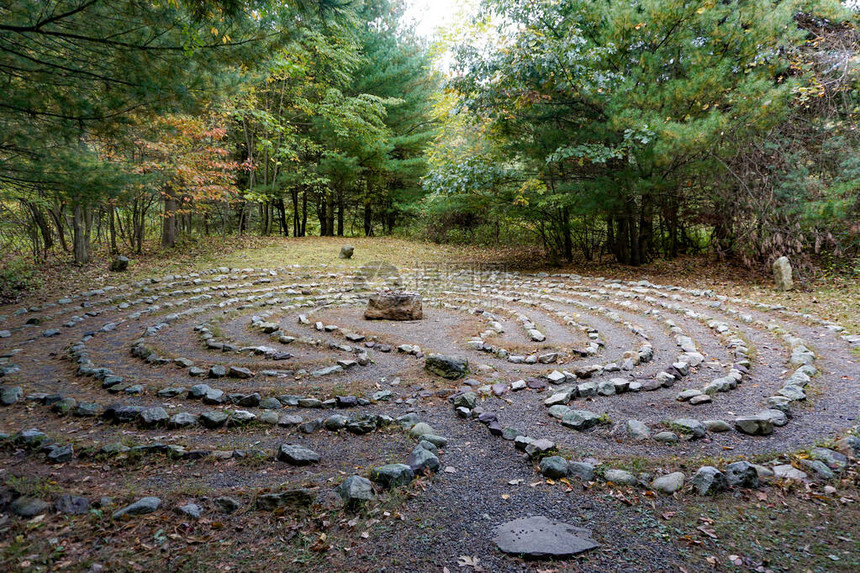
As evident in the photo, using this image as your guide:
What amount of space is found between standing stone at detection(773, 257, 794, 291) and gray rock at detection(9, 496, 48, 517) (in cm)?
1099

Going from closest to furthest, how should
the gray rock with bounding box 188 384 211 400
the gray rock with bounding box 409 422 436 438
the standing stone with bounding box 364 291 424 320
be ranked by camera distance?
the gray rock with bounding box 409 422 436 438
the gray rock with bounding box 188 384 211 400
the standing stone with bounding box 364 291 424 320

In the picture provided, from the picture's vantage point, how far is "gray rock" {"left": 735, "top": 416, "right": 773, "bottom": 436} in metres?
3.31

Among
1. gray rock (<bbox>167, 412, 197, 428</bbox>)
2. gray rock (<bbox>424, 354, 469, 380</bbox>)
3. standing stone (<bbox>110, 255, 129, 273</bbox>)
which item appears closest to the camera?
gray rock (<bbox>167, 412, 197, 428</bbox>)

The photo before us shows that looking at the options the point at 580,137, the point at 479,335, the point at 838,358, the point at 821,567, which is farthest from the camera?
the point at 580,137

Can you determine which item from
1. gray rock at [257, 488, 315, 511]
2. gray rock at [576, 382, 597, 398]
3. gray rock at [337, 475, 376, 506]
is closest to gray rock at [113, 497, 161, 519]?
gray rock at [257, 488, 315, 511]

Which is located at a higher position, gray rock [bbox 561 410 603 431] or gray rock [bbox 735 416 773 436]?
gray rock [bbox 735 416 773 436]

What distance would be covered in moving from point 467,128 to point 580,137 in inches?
208

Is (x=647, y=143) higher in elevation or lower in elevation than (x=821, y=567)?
higher

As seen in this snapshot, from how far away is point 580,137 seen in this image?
10305mm

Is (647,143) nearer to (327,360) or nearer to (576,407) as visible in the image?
(576,407)

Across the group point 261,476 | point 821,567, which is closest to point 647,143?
point 821,567

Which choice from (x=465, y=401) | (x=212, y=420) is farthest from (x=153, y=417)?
(x=465, y=401)

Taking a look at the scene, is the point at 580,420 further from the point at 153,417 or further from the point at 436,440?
the point at 153,417

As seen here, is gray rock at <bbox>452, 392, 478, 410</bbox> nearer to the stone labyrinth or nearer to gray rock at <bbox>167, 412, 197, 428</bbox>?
the stone labyrinth
